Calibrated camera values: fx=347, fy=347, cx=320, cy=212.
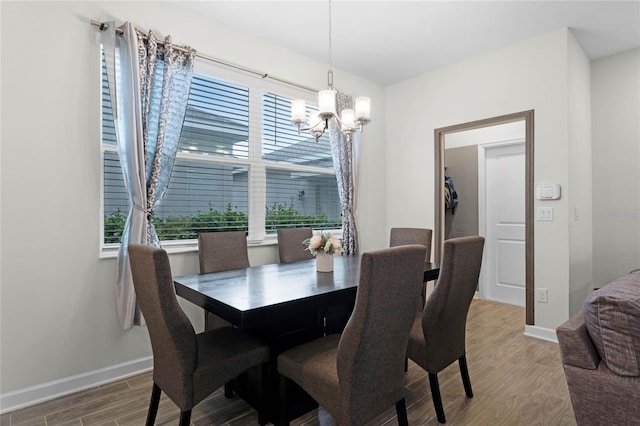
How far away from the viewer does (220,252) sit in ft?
8.90

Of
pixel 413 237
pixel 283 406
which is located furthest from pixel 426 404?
pixel 413 237

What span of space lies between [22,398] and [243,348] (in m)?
1.51

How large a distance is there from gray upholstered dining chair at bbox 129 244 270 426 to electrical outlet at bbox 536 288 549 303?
110 inches

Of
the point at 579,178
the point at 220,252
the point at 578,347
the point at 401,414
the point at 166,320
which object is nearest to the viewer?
the point at 578,347

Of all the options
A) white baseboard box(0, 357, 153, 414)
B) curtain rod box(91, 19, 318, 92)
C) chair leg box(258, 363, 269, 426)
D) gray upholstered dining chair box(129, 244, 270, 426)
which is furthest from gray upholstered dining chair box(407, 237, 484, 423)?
curtain rod box(91, 19, 318, 92)

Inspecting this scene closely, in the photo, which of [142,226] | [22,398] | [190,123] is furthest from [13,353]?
[190,123]

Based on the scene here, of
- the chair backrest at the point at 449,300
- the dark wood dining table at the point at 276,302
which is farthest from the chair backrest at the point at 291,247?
the chair backrest at the point at 449,300

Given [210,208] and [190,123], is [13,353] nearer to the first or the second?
[210,208]

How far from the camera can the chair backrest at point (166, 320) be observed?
147 centimetres

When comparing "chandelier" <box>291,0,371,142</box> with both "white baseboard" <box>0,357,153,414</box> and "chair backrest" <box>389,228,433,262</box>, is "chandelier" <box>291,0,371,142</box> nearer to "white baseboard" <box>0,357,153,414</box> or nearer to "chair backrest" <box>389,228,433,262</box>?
"chair backrest" <box>389,228,433,262</box>

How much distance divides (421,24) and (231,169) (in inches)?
84.3

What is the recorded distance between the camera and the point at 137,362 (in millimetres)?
2555

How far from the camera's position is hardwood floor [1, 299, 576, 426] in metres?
1.95

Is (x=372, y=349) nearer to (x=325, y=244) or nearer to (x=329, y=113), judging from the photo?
(x=325, y=244)
